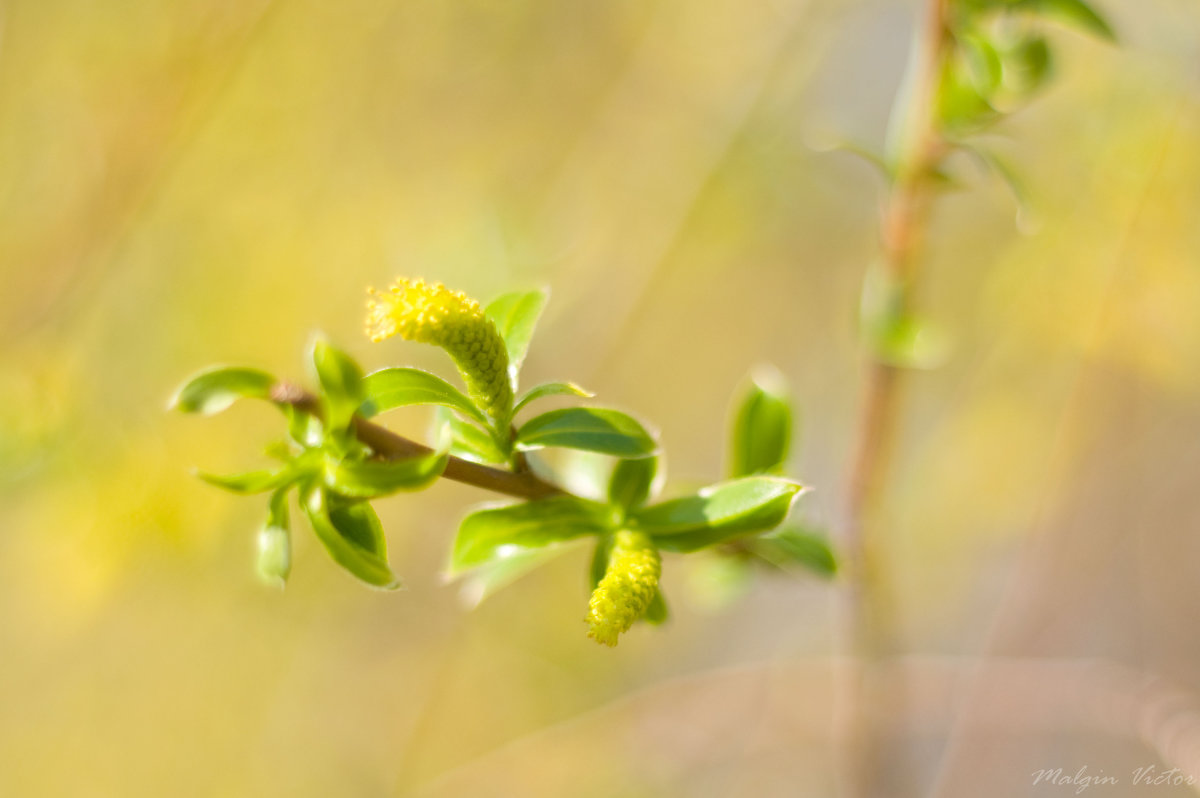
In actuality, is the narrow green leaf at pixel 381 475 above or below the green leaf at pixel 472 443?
below

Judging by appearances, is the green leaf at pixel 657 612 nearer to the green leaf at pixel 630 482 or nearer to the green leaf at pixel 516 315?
the green leaf at pixel 630 482

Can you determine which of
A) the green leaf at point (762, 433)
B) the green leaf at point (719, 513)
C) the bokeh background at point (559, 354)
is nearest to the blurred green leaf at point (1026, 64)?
the green leaf at point (762, 433)

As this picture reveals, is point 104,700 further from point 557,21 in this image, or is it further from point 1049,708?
point 1049,708

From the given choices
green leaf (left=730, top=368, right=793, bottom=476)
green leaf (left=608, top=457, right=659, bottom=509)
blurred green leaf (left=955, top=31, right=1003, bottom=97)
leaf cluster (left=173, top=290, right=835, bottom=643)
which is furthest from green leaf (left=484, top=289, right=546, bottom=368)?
blurred green leaf (left=955, top=31, right=1003, bottom=97)

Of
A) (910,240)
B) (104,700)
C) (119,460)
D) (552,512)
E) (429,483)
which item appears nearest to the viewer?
(429,483)

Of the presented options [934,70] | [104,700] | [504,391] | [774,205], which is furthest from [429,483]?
[104,700]

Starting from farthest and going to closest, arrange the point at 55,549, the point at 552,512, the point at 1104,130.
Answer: the point at 55,549 < the point at 1104,130 < the point at 552,512
